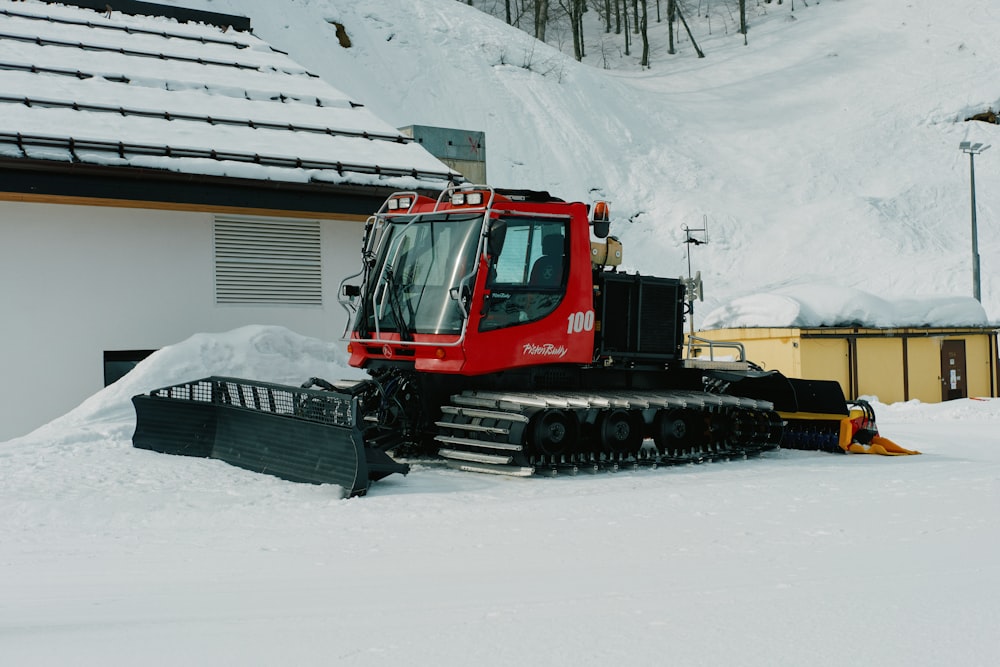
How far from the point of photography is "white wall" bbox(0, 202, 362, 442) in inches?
517

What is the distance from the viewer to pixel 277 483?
925 cm

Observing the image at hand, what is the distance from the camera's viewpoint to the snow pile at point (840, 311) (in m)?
22.5

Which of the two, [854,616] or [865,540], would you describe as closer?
[854,616]

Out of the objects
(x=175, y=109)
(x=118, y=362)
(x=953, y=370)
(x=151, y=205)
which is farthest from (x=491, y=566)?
(x=953, y=370)

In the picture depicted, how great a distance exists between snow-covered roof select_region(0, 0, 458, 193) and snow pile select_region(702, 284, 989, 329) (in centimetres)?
983

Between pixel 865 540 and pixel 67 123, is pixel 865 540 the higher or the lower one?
the lower one

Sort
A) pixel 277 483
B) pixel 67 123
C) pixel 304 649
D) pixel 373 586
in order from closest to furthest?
pixel 304 649 → pixel 373 586 → pixel 277 483 → pixel 67 123

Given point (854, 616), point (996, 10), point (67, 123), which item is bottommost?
point (854, 616)

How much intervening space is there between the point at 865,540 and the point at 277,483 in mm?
4868

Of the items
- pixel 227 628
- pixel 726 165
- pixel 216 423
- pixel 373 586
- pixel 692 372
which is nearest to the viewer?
pixel 227 628

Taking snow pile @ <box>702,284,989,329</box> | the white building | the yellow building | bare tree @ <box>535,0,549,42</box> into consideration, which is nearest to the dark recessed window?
the white building

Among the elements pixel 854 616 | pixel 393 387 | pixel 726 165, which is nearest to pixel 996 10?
pixel 726 165

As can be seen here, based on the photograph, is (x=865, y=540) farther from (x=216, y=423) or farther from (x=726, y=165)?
(x=726, y=165)

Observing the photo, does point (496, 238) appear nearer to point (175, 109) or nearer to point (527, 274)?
point (527, 274)
